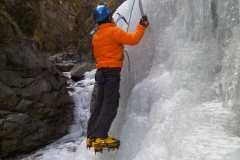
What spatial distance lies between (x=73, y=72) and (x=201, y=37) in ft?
27.1

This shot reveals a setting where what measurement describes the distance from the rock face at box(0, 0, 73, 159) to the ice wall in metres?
3.38

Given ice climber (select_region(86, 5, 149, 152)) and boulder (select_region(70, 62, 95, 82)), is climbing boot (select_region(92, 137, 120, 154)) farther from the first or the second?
boulder (select_region(70, 62, 95, 82))

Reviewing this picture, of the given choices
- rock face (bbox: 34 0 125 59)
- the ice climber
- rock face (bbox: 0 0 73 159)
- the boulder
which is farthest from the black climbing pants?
rock face (bbox: 34 0 125 59)

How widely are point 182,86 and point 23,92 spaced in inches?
181

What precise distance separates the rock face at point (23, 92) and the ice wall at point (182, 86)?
3.38m

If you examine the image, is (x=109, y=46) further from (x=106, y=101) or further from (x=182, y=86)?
(x=182, y=86)

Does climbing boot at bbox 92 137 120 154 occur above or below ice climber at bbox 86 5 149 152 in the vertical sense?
below

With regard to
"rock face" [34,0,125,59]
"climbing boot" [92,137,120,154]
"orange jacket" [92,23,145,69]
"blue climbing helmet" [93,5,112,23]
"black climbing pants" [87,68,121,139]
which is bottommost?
"climbing boot" [92,137,120,154]

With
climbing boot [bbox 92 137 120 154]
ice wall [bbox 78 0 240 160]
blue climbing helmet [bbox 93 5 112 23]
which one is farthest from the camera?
blue climbing helmet [bbox 93 5 112 23]

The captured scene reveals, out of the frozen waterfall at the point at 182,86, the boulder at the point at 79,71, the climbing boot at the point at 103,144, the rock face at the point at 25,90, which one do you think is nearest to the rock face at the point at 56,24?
the boulder at the point at 79,71

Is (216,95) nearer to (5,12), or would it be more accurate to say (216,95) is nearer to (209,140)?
(209,140)

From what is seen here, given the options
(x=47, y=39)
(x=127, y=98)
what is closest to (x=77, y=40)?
(x=47, y=39)

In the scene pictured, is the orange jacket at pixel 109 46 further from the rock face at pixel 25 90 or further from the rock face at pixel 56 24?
the rock face at pixel 56 24

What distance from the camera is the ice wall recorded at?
2.03 meters
